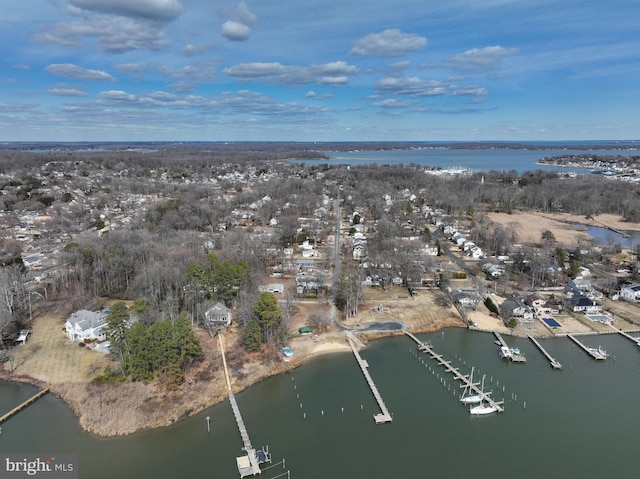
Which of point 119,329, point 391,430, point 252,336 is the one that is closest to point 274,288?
point 252,336

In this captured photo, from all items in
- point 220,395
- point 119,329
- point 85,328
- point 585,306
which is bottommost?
point 220,395

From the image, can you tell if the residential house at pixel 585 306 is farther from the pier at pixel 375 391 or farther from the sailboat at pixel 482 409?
the pier at pixel 375 391

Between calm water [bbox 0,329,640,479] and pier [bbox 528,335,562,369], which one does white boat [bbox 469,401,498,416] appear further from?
pier [bbox 528,335,562,369]

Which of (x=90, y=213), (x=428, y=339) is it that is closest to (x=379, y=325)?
(x=428, y=339)

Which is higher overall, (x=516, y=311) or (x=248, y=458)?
(x=516, y=311)

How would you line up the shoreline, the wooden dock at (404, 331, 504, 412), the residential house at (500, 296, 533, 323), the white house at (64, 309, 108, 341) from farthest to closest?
1. the residential house at (500, 296, 533, 323)
2. the white house at (64, 309, 108, 341)
3. the wooden dock at (404, 331, 504, 412)
4. the shoreline

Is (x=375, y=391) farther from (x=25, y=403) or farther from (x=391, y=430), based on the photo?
(x=25, y=403)

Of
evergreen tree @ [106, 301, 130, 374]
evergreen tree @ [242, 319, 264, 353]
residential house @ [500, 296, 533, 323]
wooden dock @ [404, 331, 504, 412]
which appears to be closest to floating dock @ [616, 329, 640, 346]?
residential house @ [500, 296, 533, 323]
